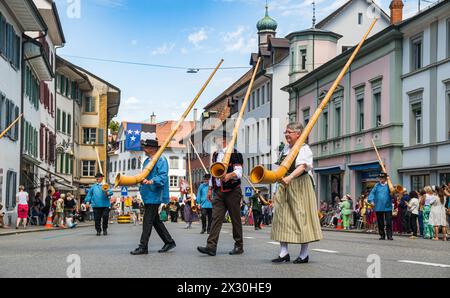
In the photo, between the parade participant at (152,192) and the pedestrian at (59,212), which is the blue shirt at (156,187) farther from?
the pedestrian at (59,212)

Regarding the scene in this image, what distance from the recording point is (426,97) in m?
34.1

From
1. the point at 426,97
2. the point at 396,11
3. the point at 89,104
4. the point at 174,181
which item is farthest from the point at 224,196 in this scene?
the point at 174,181

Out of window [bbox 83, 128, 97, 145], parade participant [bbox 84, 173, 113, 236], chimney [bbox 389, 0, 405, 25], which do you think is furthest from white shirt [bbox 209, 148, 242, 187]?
window [bbox 83, 128, 97, 145]

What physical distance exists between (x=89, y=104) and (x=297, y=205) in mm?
62545

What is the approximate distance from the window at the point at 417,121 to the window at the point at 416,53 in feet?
5.73

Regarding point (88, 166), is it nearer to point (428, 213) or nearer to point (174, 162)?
point (428, 213)

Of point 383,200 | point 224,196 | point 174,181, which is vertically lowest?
point 383,200

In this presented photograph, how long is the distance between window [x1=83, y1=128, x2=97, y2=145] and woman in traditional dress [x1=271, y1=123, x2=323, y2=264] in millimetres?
60938

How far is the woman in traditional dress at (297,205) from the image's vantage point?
1013 cm

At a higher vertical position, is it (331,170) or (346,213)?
(331,170)

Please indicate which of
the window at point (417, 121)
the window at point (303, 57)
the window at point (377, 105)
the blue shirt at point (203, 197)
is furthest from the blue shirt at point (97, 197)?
the window at point (303, 57)

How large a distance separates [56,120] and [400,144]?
93.5 feet

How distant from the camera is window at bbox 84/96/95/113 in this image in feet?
233
